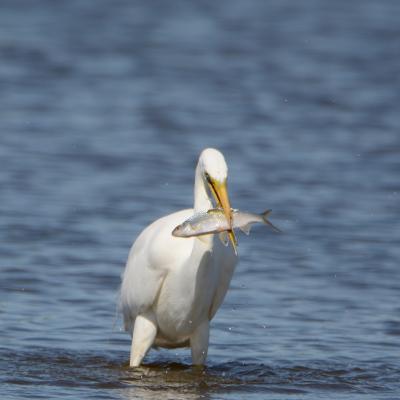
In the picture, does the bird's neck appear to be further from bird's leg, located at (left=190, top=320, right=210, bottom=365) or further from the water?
the water

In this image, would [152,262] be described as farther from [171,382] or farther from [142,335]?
[171,382]

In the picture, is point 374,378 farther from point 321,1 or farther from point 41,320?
point 321,1

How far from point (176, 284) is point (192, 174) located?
5.78 metres

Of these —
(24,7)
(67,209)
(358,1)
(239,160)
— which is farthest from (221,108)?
(358,1)

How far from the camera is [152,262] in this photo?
7.38 metres

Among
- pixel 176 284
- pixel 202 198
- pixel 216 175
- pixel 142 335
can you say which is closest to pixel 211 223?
pixel 216 175

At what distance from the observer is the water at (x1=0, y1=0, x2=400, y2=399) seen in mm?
7859

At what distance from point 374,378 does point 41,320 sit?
90.5 inches

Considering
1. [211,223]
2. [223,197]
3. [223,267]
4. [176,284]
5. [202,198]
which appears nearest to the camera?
[211,223]

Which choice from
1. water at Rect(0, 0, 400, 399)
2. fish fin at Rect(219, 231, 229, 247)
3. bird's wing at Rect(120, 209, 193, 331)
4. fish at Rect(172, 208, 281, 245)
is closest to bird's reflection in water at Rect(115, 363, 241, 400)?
water at Rect(0, 0, 400, 399)

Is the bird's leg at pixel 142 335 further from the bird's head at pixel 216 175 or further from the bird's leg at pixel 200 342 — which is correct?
the bird's head at pixel 216 175

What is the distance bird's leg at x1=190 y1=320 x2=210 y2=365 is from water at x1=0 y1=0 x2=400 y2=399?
0.12m

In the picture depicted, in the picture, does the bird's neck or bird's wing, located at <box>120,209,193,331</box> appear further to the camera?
bird's wing, located at <box>120,209,193,331</box>

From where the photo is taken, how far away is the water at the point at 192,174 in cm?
786
